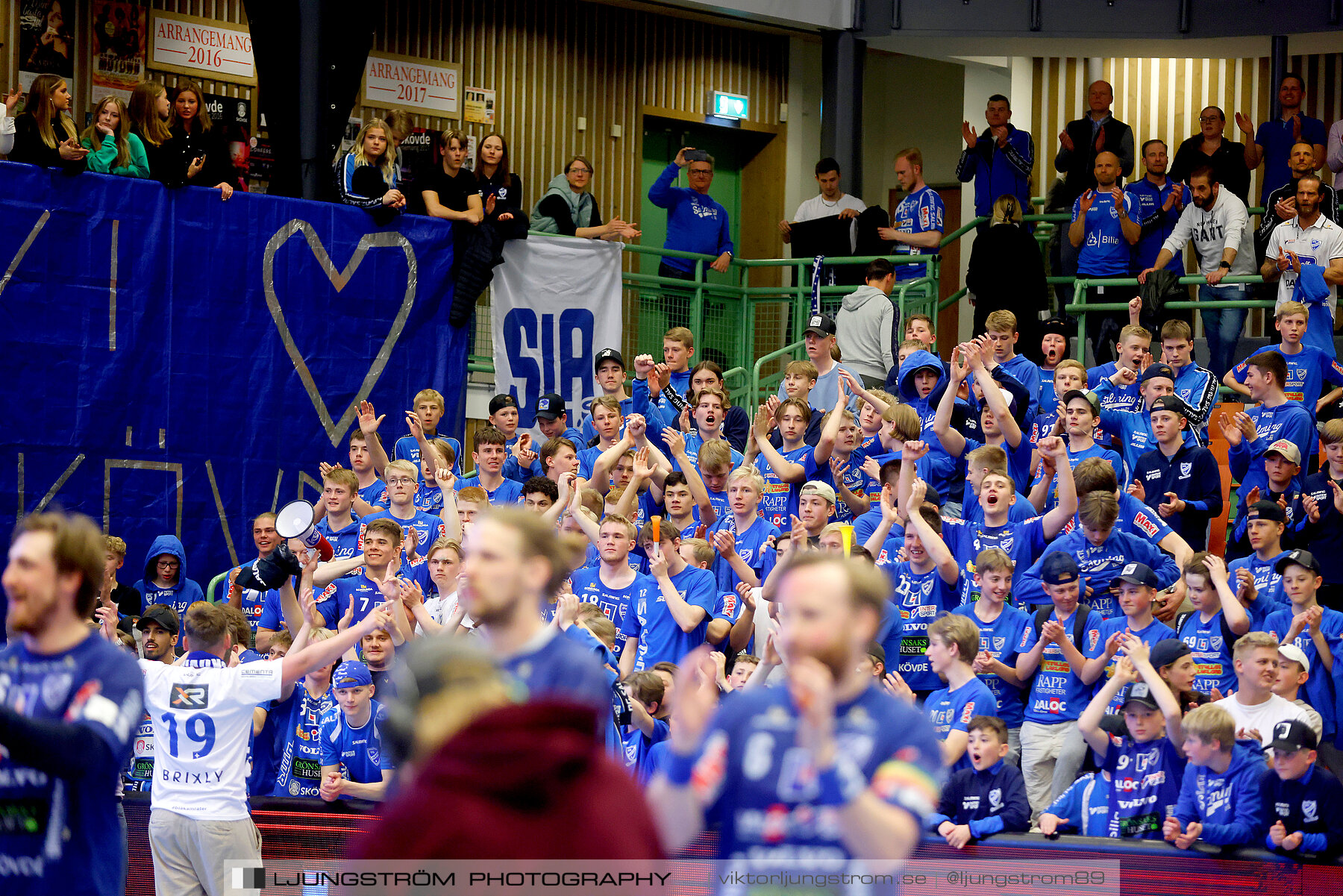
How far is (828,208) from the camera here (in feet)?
54.2

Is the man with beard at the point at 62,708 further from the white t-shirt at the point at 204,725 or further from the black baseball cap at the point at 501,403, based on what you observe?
the black baseball cap at the point at 501,403

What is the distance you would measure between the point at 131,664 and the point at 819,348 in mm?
8585

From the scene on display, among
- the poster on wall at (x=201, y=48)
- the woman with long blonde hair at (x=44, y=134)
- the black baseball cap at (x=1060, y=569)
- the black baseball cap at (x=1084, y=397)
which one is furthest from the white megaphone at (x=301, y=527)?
the poster on wall at (x=201, y=48)

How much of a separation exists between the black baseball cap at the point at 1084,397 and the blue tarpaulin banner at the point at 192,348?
18.0ft

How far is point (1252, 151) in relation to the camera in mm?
15945

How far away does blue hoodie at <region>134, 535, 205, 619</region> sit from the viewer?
11305 mm

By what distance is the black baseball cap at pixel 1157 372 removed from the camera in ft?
37.4

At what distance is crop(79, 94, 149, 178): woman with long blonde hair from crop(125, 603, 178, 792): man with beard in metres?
4.17

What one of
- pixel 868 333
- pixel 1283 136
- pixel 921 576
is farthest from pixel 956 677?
pixel 1283 136

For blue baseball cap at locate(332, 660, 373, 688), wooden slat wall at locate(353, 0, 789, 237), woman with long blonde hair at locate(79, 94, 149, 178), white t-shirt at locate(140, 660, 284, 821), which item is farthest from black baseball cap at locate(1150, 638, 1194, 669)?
wooden slat wall at locate(353, 0, 789, 237)

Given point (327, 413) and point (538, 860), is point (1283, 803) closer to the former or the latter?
point (538, 860)

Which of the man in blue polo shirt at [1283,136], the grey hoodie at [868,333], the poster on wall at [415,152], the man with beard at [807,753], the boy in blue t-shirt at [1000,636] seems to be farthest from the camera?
the man in blue polo shirt at [1283,136]

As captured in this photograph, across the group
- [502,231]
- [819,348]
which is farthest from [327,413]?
[819,348]

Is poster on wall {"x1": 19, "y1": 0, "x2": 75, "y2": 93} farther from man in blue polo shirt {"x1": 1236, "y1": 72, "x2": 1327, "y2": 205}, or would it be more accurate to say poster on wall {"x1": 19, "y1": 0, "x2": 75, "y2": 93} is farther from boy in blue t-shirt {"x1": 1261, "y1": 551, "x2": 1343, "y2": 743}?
boy in blue t-shirt {"x1": 1261, "y1": 551, "x2": 1343, "y2": 743}
